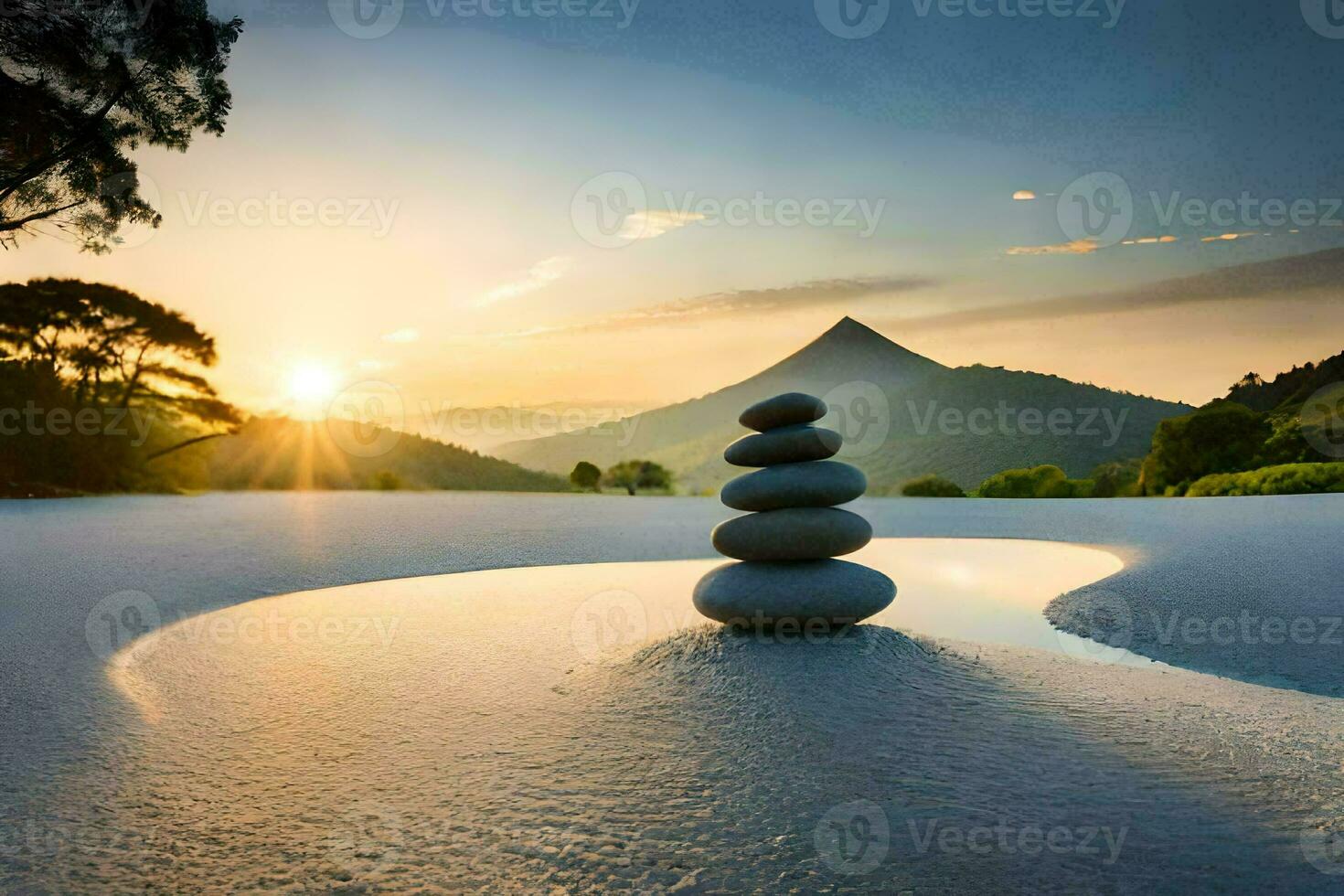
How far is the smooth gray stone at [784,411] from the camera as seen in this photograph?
7.66 meters

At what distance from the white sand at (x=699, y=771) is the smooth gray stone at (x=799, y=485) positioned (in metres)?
1.30

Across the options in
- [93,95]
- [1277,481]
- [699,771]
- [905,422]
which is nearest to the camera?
[699,771]

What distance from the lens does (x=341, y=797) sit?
426 cm

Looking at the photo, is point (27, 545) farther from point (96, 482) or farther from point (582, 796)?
point (582, 796)

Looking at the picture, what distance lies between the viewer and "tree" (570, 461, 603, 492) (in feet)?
110

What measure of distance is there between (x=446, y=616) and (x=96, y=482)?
2176 cm

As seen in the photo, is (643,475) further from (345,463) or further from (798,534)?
(798,534)

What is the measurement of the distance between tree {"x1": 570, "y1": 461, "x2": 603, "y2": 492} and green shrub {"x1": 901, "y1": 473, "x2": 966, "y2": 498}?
1250cm

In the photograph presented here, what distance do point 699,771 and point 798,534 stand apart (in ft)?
10.6

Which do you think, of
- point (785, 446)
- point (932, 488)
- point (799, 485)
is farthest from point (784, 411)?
point (932, 488)

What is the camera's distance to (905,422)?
50.5 m

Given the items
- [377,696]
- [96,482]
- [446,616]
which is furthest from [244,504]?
[377,696]

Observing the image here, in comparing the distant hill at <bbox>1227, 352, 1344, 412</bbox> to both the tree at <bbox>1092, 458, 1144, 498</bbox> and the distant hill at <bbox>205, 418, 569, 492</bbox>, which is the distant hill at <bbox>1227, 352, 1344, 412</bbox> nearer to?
the tree at <bbox>1092, 458, 1144, 498</bbox>

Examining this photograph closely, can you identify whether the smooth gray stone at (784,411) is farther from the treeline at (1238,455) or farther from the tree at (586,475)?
the tree at (586,475)
